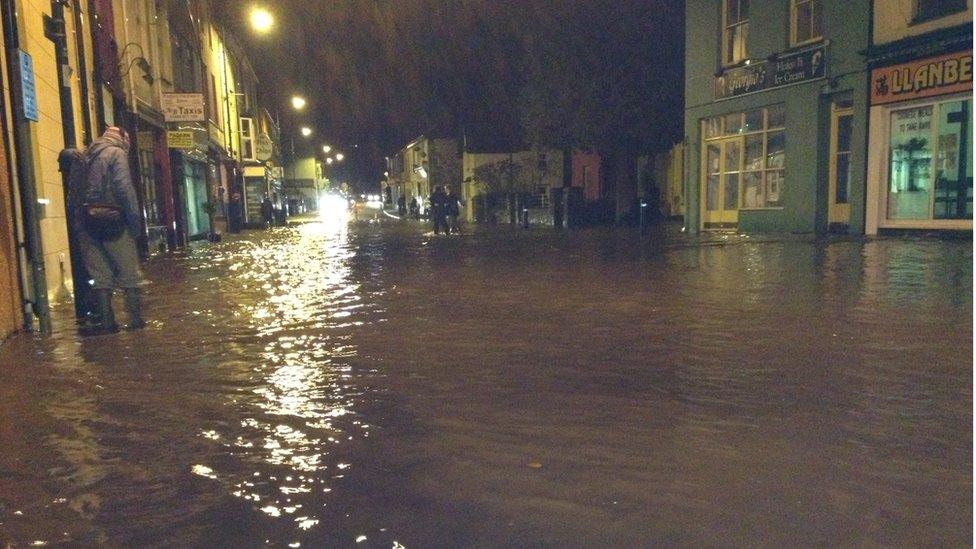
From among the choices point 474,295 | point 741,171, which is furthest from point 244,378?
point 741,171

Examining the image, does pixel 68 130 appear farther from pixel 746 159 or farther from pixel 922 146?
pixel 746 159

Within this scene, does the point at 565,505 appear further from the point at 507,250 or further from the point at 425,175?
the point at 425,175

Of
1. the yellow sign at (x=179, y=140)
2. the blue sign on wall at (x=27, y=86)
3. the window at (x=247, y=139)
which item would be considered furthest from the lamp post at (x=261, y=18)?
the blue sign on wall at (x=27, y=86)

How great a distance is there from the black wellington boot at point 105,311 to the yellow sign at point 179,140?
1157 cm

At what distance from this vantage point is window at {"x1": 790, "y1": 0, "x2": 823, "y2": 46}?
17.5m

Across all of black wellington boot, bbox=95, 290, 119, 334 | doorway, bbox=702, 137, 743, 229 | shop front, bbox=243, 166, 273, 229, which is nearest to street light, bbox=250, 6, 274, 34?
doorway, bbox=702, 137, 743, 229

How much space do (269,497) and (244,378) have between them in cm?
193

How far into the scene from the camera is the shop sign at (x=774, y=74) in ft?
57.0

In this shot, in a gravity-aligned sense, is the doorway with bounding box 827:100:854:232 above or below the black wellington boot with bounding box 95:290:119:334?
above

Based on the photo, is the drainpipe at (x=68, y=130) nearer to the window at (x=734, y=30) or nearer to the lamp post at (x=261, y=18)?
the lamp post at (x=261, y=18)

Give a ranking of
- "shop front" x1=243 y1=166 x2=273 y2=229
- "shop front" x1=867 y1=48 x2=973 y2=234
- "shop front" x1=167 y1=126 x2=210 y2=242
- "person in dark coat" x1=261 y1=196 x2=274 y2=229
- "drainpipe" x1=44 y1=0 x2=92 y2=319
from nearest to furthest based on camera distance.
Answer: "drainpipe" x1=44 y1=0 x2=92 y2=319 < "shop front" x1=867 y1=48 x2=973 y2=234 < "shop front" x1=167 y1=126 x2=210 y2=242 < "person in dark coat" x1=261 y1=196 x2=274 y2=229 < "shop front" x1=243 y1=166 x2=273 y2=229

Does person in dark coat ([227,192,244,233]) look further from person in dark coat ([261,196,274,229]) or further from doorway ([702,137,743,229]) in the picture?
doorway ([702,137,743,229])

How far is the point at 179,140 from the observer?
1698 cm

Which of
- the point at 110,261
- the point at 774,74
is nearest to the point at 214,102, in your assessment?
the point at 774,74
